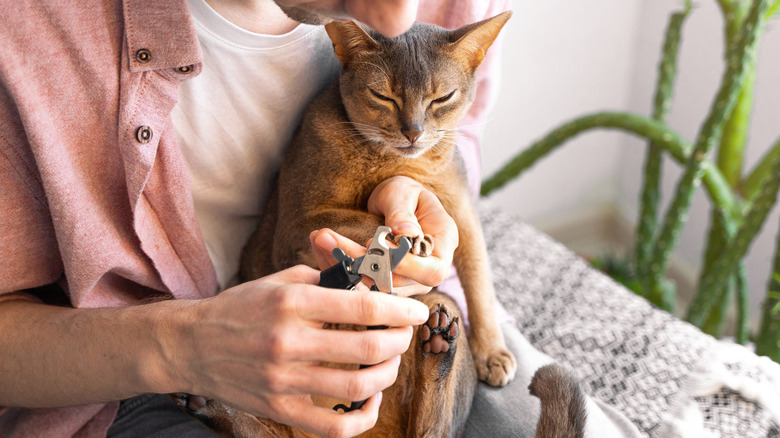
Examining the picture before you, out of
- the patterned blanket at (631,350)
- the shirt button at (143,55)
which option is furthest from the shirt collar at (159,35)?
the patterned blanket at (631,350)

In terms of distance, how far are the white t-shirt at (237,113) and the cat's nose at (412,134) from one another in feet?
0.85

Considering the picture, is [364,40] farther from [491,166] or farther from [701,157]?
[491,166]

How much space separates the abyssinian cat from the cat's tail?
15 cm

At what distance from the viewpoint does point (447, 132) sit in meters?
1.30

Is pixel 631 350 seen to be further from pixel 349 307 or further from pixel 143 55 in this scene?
pixel 143 55

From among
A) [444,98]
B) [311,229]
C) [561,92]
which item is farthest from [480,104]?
[561,92]

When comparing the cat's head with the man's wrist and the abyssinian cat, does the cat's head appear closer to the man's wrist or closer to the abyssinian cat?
the abyssinian cat

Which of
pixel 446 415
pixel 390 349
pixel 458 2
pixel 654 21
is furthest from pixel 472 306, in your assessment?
pixel 654 21

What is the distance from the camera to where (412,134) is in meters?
1.15

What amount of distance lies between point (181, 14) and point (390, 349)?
0.59 meters

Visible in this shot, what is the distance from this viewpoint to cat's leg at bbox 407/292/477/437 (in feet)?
3.54

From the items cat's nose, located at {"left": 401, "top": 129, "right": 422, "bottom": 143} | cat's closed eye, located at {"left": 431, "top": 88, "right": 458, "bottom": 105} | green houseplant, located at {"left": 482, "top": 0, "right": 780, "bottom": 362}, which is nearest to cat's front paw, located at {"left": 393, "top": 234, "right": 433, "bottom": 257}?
cat's nose, located at {"left": 401, "top": 129, "right": 422, "bottom": 143}

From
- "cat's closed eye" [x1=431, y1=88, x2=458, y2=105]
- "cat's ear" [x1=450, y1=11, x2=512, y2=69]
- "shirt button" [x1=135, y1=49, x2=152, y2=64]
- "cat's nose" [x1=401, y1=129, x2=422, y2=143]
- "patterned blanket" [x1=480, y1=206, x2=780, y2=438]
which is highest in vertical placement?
"shirt button" [x1=135, y1=49, x2=152, y2=64]

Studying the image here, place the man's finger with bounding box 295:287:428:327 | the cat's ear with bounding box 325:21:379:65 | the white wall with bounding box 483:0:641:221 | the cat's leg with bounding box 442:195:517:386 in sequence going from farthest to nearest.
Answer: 1. the white wall with bounding box 483:0:641:221
2. the cat's leg with bounding box 442:195:517:386
3. the cat's ear with bounding box 325:21:379:65
4. the man's finger with bounding box 295:287:428:327
